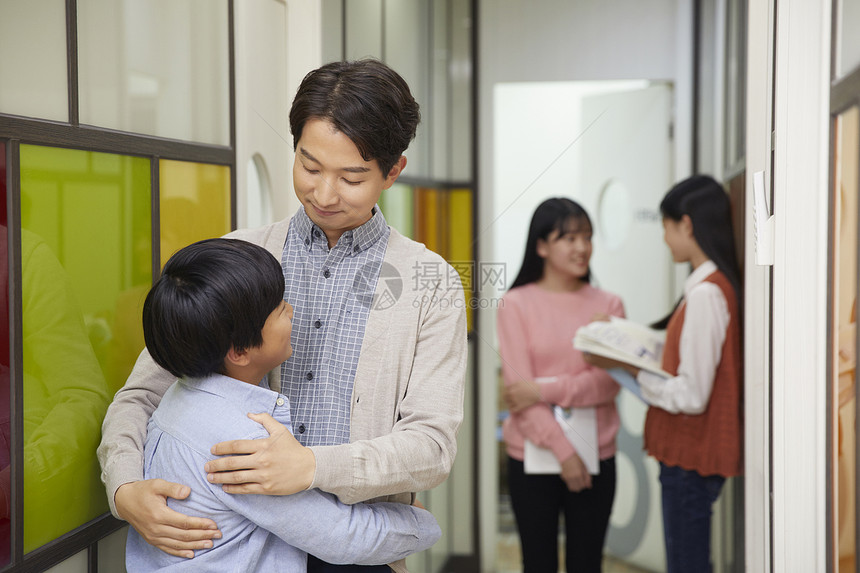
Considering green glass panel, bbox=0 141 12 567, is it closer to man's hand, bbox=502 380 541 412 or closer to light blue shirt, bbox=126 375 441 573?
light blue shirt, bbox=126 375 441 573

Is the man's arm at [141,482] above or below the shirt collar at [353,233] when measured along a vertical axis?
below

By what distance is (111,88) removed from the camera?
3.72ft

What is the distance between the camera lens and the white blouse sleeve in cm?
193

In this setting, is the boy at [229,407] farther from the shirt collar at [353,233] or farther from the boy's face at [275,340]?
the shirt collar at [353,233]

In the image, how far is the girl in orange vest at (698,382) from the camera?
1932 millimetres

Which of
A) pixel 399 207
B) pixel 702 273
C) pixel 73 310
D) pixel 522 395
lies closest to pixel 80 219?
pixel 73 310

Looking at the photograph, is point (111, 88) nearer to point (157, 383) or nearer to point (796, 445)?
point (157, 383)

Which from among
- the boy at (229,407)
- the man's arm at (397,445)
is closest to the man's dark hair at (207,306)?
the boy at (229,407)

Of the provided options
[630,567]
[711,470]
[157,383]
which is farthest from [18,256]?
[630,567]

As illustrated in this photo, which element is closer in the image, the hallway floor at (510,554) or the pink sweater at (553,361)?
the pink sweater at (553,361)

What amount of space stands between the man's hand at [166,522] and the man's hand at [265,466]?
58 millimetres

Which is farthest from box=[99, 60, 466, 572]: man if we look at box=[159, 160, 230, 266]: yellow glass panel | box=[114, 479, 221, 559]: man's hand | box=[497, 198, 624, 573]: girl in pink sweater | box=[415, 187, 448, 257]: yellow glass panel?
box=[415, 187, 448, 257]: yellow glass panel

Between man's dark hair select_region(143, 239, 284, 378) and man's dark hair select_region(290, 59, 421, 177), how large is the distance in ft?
0.66

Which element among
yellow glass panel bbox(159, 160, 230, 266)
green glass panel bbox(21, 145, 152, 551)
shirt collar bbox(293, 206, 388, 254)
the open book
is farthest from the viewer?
the open book
